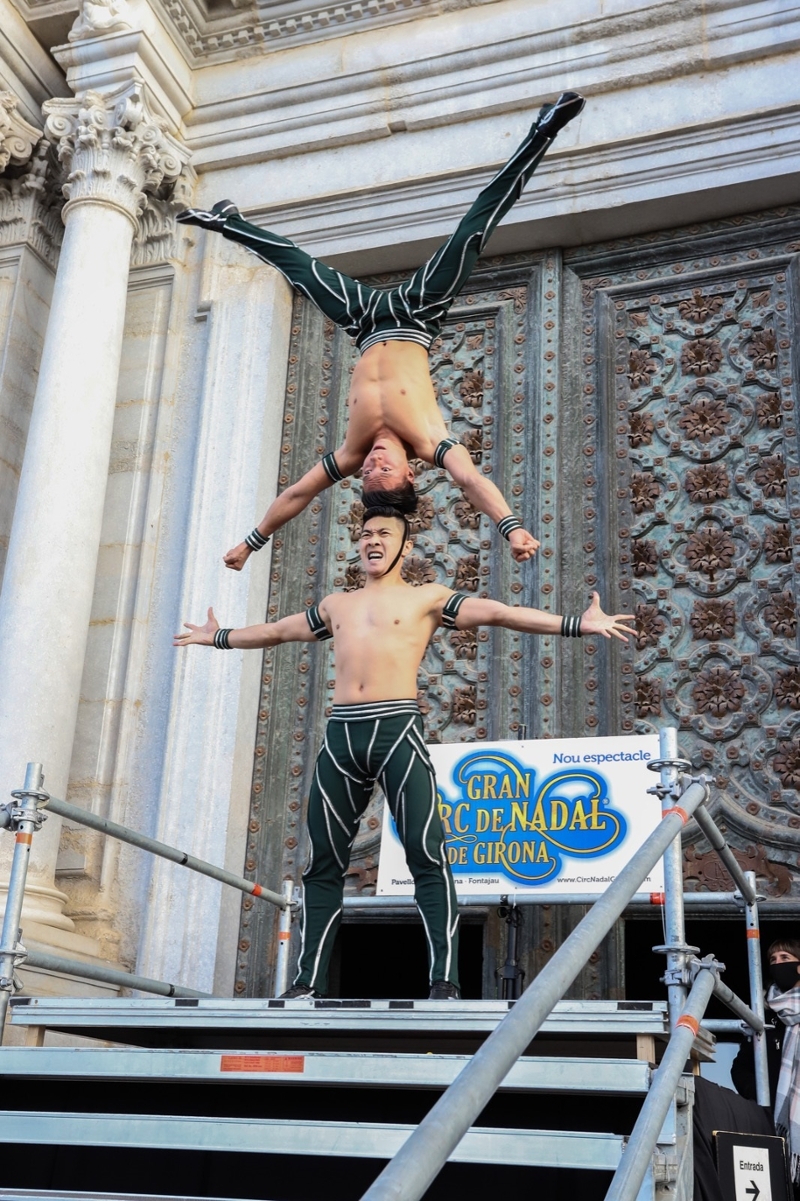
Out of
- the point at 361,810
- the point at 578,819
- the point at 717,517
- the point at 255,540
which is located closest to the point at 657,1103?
the point at 361,810

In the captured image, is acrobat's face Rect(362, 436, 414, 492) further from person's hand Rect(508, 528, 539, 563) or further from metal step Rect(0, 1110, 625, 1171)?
metal step Rect(0, 1110, 625, 1171)

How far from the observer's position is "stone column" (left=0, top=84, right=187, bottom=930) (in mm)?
8562

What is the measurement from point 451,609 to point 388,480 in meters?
0.63

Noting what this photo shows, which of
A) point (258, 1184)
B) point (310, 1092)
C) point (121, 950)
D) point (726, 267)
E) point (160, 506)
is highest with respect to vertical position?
point (726, 267)

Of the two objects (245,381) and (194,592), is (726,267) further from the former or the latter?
(194,592)

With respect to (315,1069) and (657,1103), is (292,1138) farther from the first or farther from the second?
(657,1103)

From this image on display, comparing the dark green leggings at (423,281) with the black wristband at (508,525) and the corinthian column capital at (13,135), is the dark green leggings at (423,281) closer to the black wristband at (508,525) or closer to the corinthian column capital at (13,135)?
the black wristband at (508,525)

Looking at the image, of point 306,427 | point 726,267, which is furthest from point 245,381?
point 726,267

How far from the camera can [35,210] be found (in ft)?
35.3

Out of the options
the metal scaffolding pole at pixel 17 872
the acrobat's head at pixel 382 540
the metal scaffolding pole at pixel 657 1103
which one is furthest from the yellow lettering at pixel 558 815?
the metal scaffolding pole at pixel 657 1103

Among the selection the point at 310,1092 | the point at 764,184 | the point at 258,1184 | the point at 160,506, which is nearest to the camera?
the point at 258,1184

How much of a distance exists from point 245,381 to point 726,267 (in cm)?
354

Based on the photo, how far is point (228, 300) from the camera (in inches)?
412

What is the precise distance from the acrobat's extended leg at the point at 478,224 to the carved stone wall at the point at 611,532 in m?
3.28
